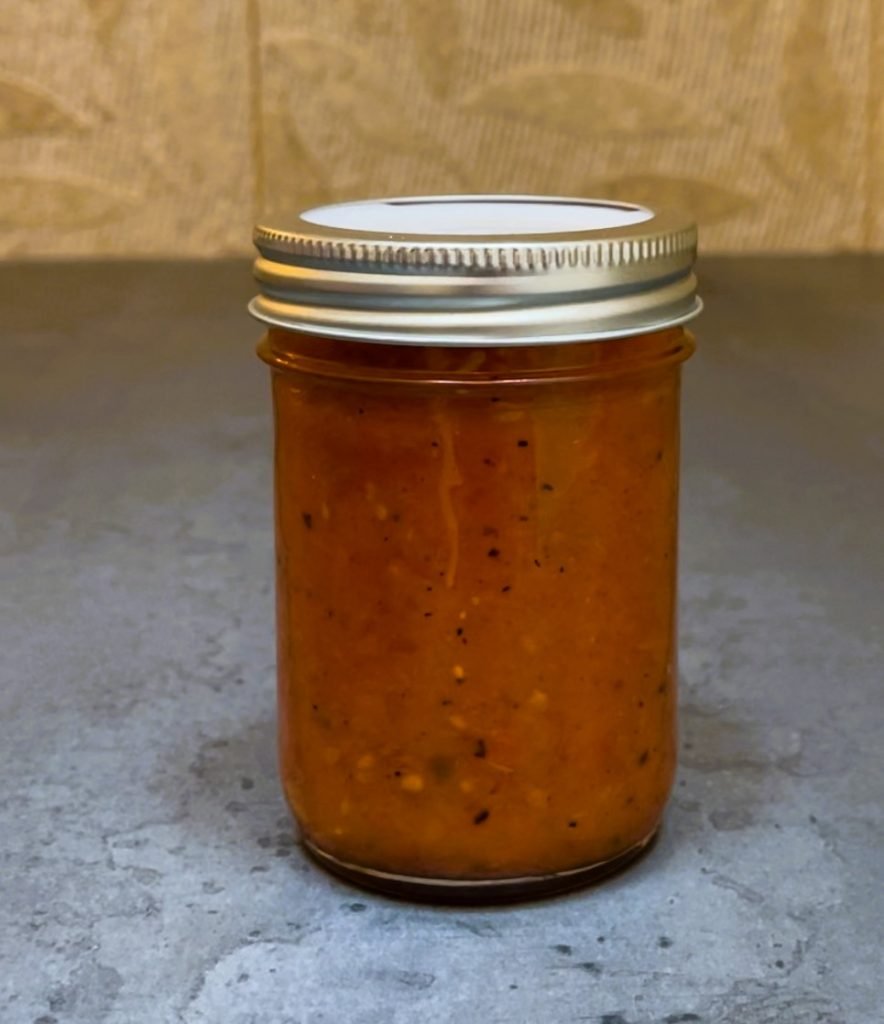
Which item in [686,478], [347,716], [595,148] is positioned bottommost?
[686,478]

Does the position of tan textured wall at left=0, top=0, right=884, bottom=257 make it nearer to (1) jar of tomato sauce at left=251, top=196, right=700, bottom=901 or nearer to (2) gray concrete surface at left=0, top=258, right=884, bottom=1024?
(2) gray concrete surface at left=0, top=258, right=884, bottom=1024

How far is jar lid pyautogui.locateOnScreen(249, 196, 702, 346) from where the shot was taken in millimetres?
506

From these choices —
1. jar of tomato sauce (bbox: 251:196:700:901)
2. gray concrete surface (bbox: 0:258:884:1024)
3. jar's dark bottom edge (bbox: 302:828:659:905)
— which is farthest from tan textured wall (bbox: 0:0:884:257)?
jar's dark bottom edge (bbox: 302:828:659:905)

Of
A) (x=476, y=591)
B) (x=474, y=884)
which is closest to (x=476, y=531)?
(x=476, y=591)

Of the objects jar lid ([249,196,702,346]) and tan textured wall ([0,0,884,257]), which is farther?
tan textured wall ([0,0,884,257])

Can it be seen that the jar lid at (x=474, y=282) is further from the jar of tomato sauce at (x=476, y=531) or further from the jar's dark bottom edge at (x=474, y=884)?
the jar's dark bottom edge at (x=474, y=884)

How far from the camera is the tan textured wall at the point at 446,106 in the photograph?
5.98ft

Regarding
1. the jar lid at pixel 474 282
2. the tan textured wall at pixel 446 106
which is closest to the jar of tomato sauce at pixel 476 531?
the jar lid at pixel 474 282

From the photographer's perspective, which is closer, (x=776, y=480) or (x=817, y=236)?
(x=776, y=480)

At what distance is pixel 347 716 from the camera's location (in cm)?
58

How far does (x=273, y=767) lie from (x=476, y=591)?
22cm

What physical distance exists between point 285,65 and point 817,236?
0.78 metres

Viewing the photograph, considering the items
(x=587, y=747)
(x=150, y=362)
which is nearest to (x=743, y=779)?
(x=587, y=747)

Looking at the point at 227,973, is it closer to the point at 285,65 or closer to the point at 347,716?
the point at 347,716
